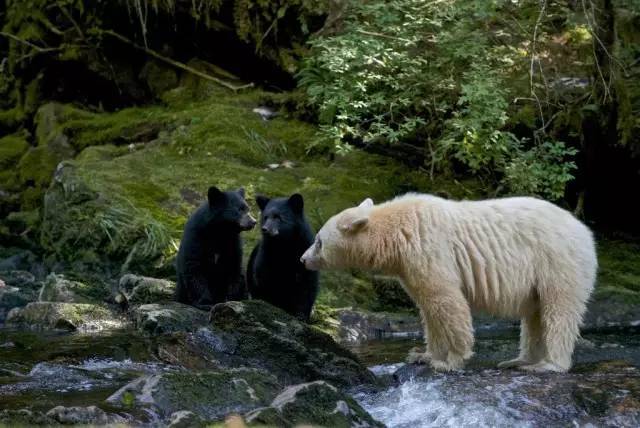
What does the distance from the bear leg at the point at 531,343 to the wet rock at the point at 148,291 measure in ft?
12.9

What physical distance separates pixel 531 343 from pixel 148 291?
14.6 feet

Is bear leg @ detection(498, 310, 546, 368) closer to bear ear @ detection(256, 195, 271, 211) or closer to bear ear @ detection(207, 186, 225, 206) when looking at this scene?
bear ear @ detection(256, 195, 271, 211)

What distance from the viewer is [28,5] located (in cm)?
1753

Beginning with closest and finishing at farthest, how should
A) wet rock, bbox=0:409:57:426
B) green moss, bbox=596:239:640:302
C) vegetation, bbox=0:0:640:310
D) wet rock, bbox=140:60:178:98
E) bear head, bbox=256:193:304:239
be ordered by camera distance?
wet rock, bbox=0:409:57:426, bear head, bbox=256:193:304:239, green moss, bbox=596:239:640:302, vegetation, bbox=0:0:640:310, wet rock, bbox=140:60:178:98

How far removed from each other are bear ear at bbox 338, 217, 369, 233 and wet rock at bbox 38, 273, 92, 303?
4.54 metres

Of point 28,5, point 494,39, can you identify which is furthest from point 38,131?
point 494,39

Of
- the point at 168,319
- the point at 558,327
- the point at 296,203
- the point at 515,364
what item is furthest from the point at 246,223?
the point at 558,327

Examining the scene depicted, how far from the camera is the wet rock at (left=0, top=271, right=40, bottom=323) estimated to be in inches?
433

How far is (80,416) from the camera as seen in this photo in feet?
17.4

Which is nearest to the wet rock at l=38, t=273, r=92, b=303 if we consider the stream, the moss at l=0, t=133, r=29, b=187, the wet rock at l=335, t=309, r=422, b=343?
the stream

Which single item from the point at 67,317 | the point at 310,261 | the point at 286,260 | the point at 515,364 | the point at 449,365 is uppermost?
the point at 310,261

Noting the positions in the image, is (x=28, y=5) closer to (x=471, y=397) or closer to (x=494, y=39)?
(x=494, y=39)

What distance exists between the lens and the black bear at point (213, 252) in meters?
8.70

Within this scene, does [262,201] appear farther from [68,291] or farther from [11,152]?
[11,152]
